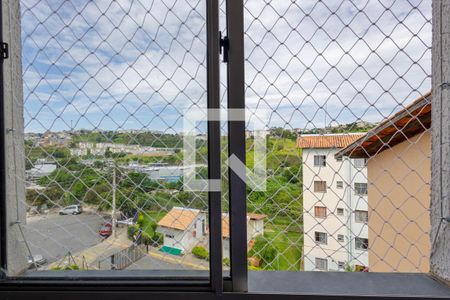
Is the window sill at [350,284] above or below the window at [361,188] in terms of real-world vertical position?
below

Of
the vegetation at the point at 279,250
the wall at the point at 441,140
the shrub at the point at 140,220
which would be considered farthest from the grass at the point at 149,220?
the wall at the point at 441,140

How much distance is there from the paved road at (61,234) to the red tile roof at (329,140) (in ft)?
2.12

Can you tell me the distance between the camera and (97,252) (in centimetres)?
93

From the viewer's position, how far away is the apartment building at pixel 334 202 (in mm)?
898

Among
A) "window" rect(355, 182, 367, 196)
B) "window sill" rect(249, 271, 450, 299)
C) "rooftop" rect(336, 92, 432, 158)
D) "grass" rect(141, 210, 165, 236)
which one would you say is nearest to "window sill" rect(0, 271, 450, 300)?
"window sill" rect(249, 271, 450, 299)

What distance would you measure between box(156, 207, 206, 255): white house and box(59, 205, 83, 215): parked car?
241 mm

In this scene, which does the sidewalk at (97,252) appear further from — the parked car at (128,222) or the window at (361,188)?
the window at (361,188)

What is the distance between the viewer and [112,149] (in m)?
0.92

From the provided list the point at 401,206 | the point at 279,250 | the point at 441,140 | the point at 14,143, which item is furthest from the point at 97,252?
the point at 441,140

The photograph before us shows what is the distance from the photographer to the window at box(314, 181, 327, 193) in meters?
Result: 0.91

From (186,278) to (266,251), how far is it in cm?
25

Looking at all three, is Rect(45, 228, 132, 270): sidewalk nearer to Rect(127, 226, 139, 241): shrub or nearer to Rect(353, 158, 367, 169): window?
Rect(127, 226, 139, 241): shrub

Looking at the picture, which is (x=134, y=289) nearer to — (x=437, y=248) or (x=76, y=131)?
(x=76, y=131)

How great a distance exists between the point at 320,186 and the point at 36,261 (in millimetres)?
865
